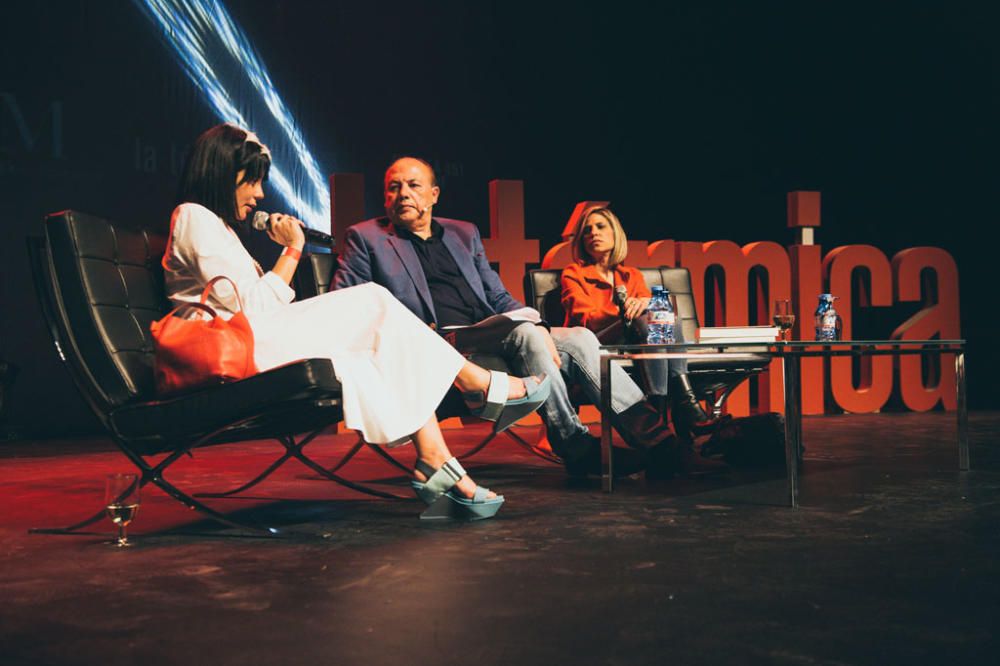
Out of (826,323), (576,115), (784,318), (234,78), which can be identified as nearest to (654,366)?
(784,318)

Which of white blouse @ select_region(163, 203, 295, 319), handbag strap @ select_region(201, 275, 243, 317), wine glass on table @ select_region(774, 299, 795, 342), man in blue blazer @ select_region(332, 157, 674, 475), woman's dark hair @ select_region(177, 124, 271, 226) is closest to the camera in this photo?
handbag strap @ select_region(201, 275, 243, 317)

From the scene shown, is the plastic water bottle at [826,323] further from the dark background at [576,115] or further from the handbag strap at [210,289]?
the dark background at [576,115]

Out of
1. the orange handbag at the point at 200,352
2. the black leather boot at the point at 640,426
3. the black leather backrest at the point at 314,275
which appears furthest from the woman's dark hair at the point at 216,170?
the black leather boot at the point at 640,426

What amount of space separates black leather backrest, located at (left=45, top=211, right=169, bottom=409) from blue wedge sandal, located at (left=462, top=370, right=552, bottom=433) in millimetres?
836

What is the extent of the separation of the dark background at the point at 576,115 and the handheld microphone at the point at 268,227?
2906mm

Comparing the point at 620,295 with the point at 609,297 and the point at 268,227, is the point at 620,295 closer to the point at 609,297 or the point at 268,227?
the point at 609,297

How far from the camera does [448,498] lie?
8.30 feet

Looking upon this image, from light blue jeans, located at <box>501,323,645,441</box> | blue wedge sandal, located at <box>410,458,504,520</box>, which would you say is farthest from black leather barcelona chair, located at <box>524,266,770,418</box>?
blue wedge sandal, located at <box>410,458,504,520</box>

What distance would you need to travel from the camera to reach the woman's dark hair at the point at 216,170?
2535 mm

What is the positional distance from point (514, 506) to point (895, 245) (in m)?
5.54

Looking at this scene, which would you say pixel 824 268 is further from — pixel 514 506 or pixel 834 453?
pixel 514 506

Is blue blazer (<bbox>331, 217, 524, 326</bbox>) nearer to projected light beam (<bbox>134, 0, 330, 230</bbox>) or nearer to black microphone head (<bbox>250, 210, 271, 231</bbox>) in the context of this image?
black microphone head (<bbox>250, 210, 271, 231</bbox>)

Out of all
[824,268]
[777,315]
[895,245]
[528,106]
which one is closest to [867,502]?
[777,315]

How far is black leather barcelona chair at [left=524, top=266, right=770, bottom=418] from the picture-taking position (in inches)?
148
